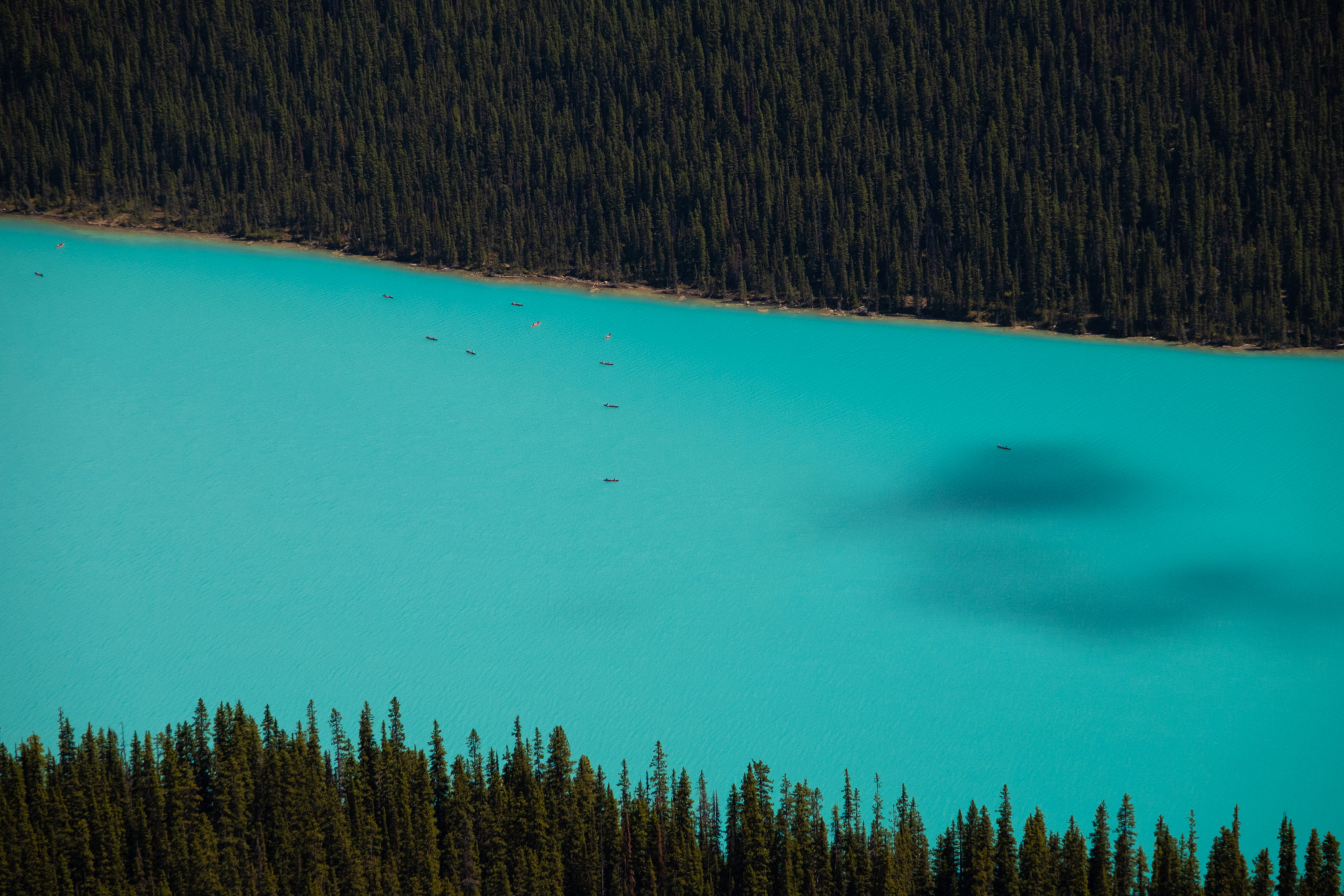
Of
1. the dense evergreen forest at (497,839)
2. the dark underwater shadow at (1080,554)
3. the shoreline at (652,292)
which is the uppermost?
the shoreline at (652,292)

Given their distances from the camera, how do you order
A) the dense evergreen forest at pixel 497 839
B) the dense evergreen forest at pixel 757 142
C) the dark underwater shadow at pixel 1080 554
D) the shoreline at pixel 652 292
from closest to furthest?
the dense evergreen forest at pixel 497 839
the dark underwater shadow at pixel 1080 554
the shoreline at pixel 652 292
the dense evergreen forest at pixel 757 142

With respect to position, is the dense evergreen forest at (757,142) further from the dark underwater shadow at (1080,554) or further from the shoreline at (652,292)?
the dark underwater shadow at (1080,554)

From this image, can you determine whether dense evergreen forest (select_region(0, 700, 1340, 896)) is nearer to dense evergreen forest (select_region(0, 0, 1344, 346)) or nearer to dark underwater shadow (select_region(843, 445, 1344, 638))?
dark underwater shadow (select_region(843, 445, 1344, 638))

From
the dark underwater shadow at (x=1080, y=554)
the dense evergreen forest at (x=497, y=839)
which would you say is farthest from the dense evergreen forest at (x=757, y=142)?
the dense evergreen forest at (x=497, y=839)

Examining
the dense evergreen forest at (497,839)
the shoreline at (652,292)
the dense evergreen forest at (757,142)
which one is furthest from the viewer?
the dense evergreen forest at (757,142)

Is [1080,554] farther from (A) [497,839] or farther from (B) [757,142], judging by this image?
(B) [757,142]

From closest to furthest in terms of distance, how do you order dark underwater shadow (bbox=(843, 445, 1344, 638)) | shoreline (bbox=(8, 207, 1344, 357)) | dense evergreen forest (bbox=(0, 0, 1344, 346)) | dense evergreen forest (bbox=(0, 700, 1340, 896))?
dense evergreen forest (bbox=(0, 700, 1340, 896)) → dark underwater shadow (bbox=(843, 445, 1344, 638)) → shoreline (bbox=(8, 207, 1344, 357)) → dense evergreen forest (bbox=(0, 0, 1344, 346))

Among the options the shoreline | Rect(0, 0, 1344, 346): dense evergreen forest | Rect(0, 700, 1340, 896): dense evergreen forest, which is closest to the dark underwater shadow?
Rect(0, 700, 1340, 896): dense evergreen forest
